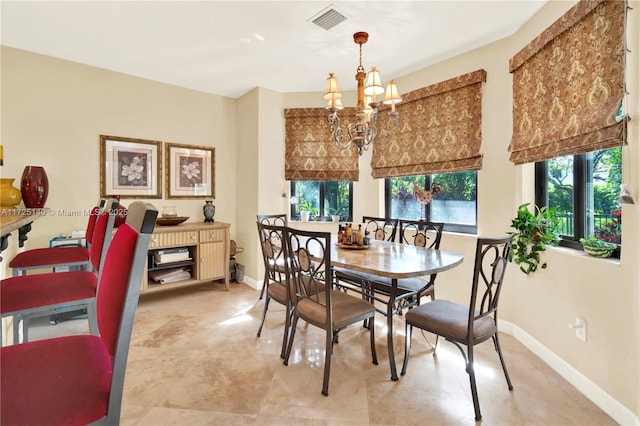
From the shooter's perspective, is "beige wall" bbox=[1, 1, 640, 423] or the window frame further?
the window frame

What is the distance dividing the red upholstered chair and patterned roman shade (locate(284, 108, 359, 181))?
10.2 ft

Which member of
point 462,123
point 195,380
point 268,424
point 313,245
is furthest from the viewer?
point 462,123

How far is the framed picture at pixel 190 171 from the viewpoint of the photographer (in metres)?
3.74

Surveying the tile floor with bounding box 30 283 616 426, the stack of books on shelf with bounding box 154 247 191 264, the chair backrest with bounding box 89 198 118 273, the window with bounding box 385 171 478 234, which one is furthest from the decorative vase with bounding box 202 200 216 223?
the window with bounding box 385 171 478 234

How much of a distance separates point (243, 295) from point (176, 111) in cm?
250

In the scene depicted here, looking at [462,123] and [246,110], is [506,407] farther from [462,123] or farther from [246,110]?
[246,110]

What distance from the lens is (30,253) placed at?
201cm

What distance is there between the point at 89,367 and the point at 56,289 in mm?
851

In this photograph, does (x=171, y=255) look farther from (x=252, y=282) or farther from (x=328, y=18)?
(x=328, y=18)

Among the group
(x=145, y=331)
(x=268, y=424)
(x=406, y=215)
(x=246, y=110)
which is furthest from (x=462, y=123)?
(x=145, y=331)

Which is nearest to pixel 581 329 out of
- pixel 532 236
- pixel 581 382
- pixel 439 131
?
pixel 581 382

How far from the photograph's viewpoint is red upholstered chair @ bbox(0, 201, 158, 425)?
0.75m

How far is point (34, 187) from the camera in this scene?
2.68m

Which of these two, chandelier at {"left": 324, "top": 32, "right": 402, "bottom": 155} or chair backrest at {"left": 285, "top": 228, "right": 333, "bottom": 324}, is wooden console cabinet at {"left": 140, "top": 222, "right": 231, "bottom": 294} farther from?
chandelier at {"left": 324, "top": 32, "right": 402, "bottom": 155}
